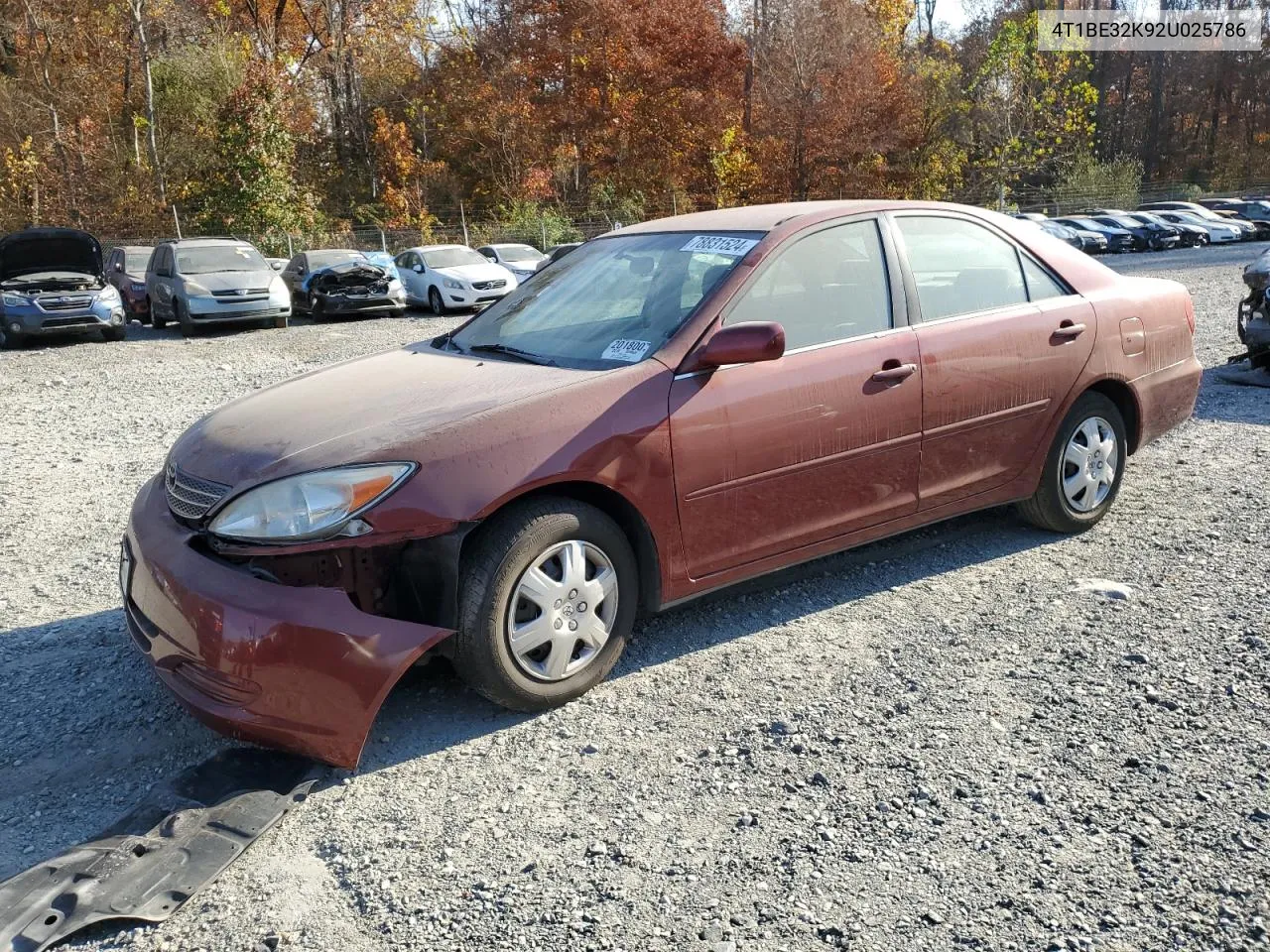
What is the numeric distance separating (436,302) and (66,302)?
21.4 feet

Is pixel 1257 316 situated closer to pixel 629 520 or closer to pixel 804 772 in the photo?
pixel 629 520

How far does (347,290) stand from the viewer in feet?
62.6

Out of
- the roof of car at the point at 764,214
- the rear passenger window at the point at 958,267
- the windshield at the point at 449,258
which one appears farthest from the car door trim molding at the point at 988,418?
the windshield at the point at 449,258

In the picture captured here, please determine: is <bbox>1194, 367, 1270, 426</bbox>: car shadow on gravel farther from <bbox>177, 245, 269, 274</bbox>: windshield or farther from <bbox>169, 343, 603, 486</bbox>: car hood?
<bbox>177, 245, 269, 274</bbox>: windshield

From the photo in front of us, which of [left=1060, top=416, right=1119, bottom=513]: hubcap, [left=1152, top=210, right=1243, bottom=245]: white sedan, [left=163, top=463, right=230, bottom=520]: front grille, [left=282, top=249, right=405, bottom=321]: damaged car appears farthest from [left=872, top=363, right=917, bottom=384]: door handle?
[left=1152, top=210, right=1243, bottom=245]: white sedan

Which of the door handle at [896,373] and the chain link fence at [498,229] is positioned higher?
the door handle at [896,373]

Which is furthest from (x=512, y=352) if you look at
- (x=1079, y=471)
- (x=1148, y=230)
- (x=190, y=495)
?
(x=1148, y=230)

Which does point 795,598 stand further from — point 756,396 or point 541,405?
point 541,405

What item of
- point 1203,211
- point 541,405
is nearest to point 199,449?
A: point 541,405

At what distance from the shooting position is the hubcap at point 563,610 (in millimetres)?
3443

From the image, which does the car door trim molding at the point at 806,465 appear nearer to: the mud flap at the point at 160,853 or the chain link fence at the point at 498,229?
the mud flap at the point at 160,853

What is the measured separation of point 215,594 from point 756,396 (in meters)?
1.93

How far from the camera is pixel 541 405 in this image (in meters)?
3.54

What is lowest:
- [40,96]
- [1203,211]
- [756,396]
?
[1203,211]
